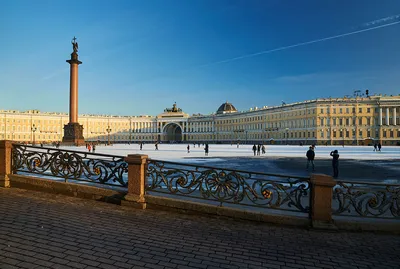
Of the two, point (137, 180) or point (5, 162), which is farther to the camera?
point (5, 162)

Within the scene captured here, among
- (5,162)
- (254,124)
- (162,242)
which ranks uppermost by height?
(254,124)

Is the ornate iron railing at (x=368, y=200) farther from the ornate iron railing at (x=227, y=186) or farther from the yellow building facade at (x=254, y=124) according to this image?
the yellow building facade at (x=254, y=124)

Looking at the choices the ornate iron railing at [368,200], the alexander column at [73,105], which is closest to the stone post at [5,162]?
the ornate iron railing at [368,200]

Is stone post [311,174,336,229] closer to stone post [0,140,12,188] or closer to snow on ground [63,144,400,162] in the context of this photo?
stone post [0,140,12,188]

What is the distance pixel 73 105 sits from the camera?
54.8 meters

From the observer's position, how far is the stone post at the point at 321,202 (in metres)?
6.39

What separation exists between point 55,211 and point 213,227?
138 inches

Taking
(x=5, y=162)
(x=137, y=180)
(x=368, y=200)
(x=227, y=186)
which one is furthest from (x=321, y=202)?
(x=5, y=162)

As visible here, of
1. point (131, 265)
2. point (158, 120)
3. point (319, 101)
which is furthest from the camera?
point (158, 120)

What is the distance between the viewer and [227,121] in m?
133

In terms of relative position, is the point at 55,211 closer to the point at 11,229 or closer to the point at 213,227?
the point at 11,229

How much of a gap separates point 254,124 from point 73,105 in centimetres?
7694

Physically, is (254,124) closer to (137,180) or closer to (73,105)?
(73,105)

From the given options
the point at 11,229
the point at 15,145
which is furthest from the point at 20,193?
the point at 11,229
